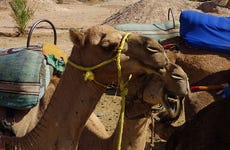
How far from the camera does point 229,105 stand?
2.38 metres

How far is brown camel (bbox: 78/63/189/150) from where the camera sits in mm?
2506

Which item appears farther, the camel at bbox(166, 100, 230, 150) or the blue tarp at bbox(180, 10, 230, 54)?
the blue tarp at bbox(180, 10, 230, 54)

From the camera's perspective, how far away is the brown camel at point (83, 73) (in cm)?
253

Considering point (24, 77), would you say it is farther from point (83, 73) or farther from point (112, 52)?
point (112, 52)

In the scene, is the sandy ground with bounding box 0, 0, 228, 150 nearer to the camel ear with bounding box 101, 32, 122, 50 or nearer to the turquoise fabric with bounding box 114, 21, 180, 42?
the turquoise fabric with bounding box 114, 21, 180, 42

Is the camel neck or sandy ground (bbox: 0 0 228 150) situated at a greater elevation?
the camel neck

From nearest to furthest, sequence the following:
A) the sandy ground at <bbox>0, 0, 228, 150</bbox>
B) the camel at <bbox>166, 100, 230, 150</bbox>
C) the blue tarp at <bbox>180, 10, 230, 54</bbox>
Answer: the camel at <bbox>166, 100, 230, 150</bbox>
the blue tarp at <bbox>180, 10, 230, 54</bbox>
the sandy ground at <bbox>0, 0, 228, 150</bbox>

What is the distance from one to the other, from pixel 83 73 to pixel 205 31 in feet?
7.06

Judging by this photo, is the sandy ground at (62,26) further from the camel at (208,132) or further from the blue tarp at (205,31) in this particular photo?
the camel at (208,132)

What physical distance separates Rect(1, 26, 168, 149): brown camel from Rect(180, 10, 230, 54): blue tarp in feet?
6.27

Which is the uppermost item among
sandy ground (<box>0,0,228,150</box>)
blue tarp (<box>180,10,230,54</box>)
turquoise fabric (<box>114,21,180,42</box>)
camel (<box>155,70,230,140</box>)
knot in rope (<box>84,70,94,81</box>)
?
knot in rope (<box>84,70,94,81</box>)

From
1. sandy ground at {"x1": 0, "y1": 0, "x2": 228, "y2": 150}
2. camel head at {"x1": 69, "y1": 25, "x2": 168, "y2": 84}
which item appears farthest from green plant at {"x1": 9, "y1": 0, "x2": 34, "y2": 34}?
camel head at {"x1": 69, "y1": 25, "x2": 168, "y2": 84}

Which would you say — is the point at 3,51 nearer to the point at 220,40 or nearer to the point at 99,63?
the point at 99,63

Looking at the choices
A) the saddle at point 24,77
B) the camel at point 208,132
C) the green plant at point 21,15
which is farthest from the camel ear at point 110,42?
the green plant at point 21,15
